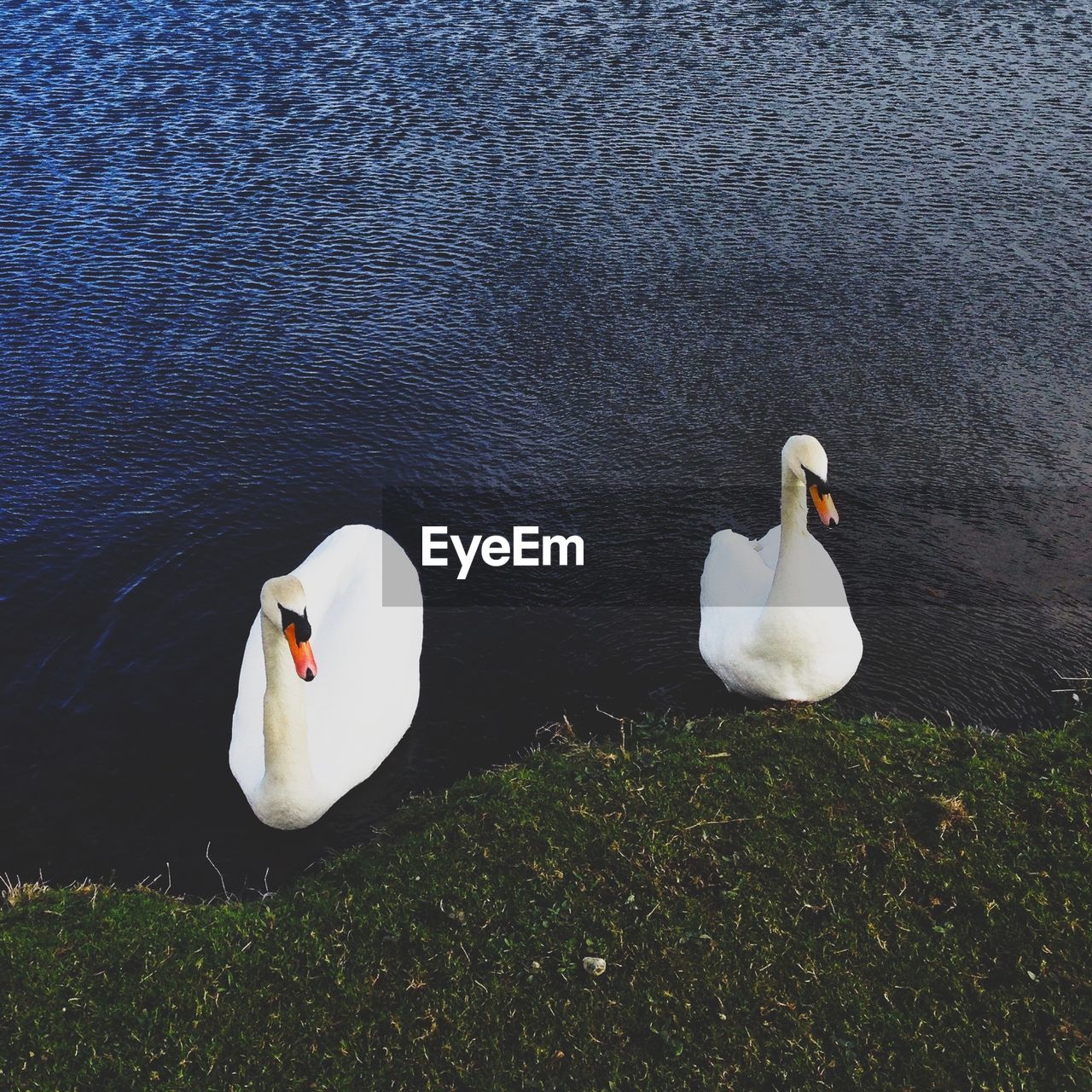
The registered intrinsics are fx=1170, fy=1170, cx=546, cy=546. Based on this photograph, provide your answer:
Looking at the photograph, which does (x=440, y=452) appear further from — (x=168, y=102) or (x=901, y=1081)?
(x=168, y=102)

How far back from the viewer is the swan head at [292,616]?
8438mm

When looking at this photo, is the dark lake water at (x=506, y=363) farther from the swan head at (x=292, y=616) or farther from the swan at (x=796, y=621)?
the swan head at (x=292, y=616)

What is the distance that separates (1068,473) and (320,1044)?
10863 mm

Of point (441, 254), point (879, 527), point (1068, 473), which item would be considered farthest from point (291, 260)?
point (1068, 473)

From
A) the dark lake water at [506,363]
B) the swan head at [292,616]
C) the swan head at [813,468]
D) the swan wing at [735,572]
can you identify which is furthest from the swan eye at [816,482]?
the swan head at [292,616]

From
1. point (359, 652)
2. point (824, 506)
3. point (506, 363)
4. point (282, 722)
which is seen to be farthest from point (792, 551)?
point (506, 363)

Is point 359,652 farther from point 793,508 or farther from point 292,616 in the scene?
point 793,508

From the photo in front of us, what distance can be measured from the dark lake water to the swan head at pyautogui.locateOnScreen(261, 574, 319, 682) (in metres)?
1.59

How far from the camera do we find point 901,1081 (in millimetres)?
6113

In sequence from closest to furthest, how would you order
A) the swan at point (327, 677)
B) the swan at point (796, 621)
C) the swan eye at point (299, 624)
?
the swan eye at point (299, 624) < the swan at point (327, 677) < the swan at point (796, 621)

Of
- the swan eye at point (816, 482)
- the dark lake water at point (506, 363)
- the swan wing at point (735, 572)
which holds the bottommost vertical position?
the dark lake water at point (506, 363)

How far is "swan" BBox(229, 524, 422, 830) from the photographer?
8555mm

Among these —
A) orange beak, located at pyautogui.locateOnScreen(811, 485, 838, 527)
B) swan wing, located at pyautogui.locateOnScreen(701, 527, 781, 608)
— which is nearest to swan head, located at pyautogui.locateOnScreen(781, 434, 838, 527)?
orange beak, located at pyautogui.locateOnScreen(811, 485, 838, 527)

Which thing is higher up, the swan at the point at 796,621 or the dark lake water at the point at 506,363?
the swan at the point at 796,621
